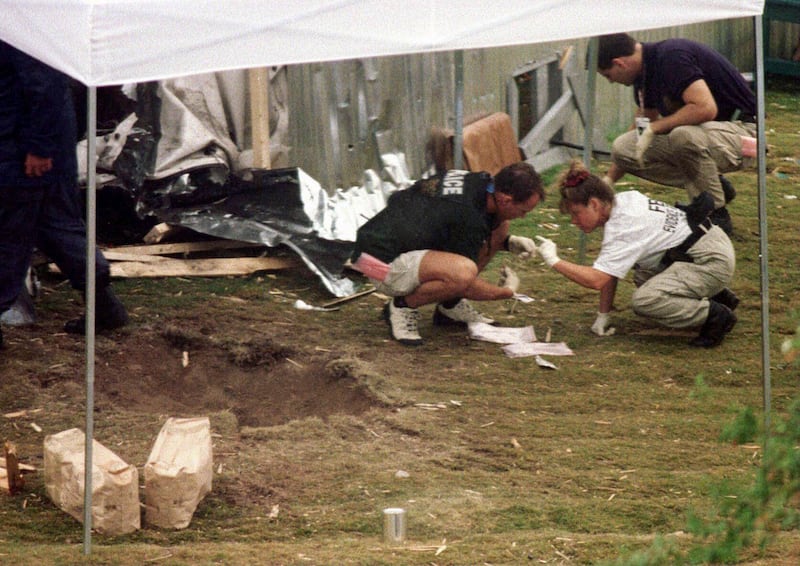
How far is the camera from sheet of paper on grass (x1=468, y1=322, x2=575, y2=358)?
22.5 feet

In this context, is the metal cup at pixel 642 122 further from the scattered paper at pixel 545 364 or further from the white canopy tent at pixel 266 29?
the white canopy tent at pixel 266 29

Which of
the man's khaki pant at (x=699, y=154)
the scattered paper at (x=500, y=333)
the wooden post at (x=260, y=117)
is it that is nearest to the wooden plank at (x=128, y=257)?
the wooden post at (x=260, y=117)

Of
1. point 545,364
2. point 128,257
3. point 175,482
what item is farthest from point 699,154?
point 175,482

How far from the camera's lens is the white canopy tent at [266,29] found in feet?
13.8

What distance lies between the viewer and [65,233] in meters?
6.45

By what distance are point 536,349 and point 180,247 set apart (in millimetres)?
2623

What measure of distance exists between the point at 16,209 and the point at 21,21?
5.95ft

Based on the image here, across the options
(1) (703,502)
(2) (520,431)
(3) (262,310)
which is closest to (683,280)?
(2) (520,431)

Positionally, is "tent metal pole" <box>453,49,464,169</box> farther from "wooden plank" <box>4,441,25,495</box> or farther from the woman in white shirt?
"wooden plank" <box>4,441,25,495</box>

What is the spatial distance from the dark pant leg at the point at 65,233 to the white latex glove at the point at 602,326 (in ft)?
9.40

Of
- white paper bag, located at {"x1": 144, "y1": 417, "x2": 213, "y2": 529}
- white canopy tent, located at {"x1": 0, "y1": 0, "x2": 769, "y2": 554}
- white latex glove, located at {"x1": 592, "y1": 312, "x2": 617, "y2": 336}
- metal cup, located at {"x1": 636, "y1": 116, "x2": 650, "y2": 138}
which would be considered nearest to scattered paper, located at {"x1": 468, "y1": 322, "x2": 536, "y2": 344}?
white latex glove, located at {"x1": 592, "y1": 312, "x2": 617, "y2": 336}

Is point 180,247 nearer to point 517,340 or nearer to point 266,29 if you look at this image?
point 517,340

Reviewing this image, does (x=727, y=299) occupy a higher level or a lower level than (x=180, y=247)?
lower

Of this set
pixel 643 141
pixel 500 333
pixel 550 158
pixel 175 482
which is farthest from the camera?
pixel 550 158
